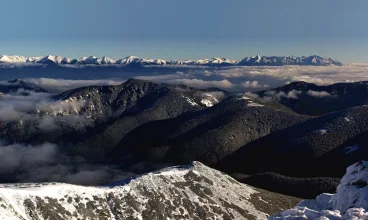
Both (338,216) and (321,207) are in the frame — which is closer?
(338,216)

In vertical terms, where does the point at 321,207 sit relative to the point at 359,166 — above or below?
below

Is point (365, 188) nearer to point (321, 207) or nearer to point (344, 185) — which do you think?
point (344, 185)

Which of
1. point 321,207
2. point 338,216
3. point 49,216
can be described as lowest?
point 49,216

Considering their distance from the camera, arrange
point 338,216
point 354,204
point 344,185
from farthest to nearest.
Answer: point 344,185 → point 354,204 → point 338,216

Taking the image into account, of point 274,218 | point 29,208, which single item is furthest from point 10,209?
point 274,218

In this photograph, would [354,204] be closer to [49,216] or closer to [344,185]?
[344,185]

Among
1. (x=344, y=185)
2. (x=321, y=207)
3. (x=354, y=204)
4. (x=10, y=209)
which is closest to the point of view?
(x=354, y=204)
